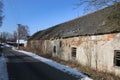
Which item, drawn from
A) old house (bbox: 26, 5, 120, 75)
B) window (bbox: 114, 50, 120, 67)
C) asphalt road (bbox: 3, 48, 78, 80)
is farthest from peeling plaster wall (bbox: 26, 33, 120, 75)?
asphalt road (bbox: 3, 48, 78, 80)

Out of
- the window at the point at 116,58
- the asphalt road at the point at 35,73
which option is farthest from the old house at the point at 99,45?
the asphalt road at the point at 35,73

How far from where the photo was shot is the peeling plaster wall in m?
17.0

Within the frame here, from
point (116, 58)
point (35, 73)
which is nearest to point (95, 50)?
point (116, 58)

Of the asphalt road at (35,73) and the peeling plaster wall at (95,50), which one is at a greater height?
the peeling plaster wall at (95,50)

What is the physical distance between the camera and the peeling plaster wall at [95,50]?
17.0 m

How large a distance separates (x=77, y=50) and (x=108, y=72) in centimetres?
677

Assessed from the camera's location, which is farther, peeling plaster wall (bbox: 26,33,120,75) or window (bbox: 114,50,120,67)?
peeling plaster wall (bbox: 26,33,120,75)

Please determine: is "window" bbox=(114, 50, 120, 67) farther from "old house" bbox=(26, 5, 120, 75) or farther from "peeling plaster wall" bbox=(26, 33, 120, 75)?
"peeling plaster wall" bbox=(26, 33, 120, 75)

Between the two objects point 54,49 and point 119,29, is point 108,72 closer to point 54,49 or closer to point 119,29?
point 119,29

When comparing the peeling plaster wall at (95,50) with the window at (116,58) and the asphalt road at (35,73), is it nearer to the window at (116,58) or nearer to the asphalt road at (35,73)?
the window at (116,58)

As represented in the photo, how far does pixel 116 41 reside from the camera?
54.6 feet

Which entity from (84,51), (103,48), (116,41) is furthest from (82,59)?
(116,41)

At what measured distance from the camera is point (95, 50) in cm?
1955

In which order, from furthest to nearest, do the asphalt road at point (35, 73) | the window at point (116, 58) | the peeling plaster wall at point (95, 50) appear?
1. the peeling plaster wall at point (95, 50)
2. the window at point (116, 58)
3. the asphalt road at point (35, 73)
